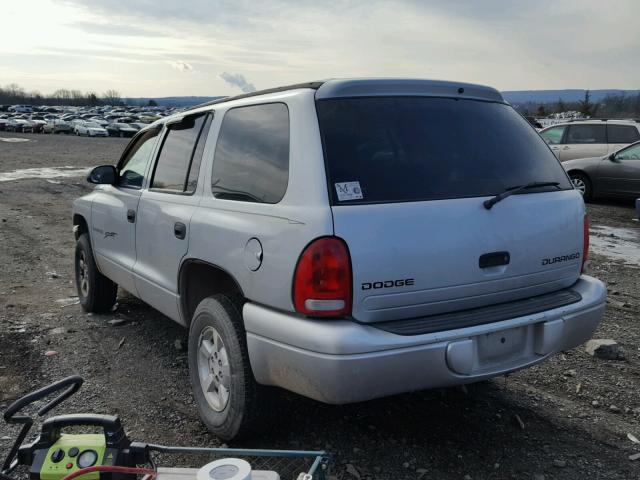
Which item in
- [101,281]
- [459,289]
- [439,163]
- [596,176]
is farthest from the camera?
[596,176]

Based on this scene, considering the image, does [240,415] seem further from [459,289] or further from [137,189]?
[137,189]

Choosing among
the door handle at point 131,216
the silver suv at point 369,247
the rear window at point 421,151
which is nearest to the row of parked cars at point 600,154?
the rear window at point 421,151

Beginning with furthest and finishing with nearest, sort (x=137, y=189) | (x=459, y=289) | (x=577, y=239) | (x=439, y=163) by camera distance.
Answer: (x=137, y=189), (x=577, y=239), (x=439, y=163), (x=459, y=289)

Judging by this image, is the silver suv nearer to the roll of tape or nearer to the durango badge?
the durango badge

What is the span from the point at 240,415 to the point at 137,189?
210cm

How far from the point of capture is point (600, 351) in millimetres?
4312

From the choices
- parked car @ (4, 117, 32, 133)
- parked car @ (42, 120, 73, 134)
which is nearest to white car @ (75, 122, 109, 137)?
parked car @ (42, 120, 73, 134)

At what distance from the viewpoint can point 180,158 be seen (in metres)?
3.81

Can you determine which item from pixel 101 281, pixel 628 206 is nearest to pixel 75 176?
pixel 101 281

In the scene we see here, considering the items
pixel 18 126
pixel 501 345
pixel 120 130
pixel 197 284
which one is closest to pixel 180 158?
pixel 197 284

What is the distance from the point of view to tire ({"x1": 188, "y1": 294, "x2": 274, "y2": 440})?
2.88 meters

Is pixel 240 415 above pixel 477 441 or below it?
above

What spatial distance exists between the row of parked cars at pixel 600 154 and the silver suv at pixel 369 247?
757 cm

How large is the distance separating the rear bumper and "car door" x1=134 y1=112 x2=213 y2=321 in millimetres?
971
